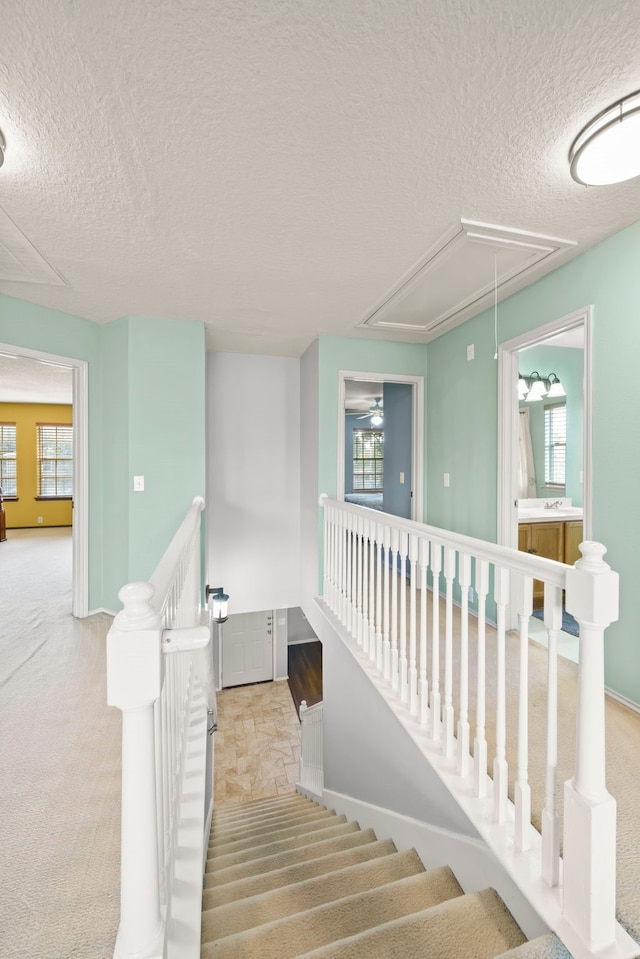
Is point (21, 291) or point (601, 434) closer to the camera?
point (601, 434)

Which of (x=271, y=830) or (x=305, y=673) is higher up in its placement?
(x=271, y=830)

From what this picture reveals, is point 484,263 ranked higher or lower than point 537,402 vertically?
higher

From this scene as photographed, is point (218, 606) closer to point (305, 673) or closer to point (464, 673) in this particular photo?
point (464, 673)

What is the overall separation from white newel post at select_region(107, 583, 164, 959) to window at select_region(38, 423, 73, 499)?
28.1 feet

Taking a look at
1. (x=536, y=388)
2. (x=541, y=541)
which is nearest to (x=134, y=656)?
(x=541, y=541)

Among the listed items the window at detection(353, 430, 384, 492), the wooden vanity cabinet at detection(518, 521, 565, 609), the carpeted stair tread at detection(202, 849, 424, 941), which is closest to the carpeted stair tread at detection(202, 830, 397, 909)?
the carpeted stair tread at detection(202, 849, 424, 941)

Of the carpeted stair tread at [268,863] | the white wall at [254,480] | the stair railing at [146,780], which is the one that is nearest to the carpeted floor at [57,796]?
the stair railing at [146,780]

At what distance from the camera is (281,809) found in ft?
10.5

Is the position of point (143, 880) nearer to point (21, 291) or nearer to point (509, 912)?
point (509, 912)

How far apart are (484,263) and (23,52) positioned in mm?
2260

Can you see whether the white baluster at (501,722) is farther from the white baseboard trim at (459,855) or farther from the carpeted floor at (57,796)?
the carpeted floor at (57,796)

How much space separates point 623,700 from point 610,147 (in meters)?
2.46

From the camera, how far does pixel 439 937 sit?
3.75 ft

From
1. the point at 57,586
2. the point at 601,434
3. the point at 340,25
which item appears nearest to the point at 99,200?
the point at 340,25
